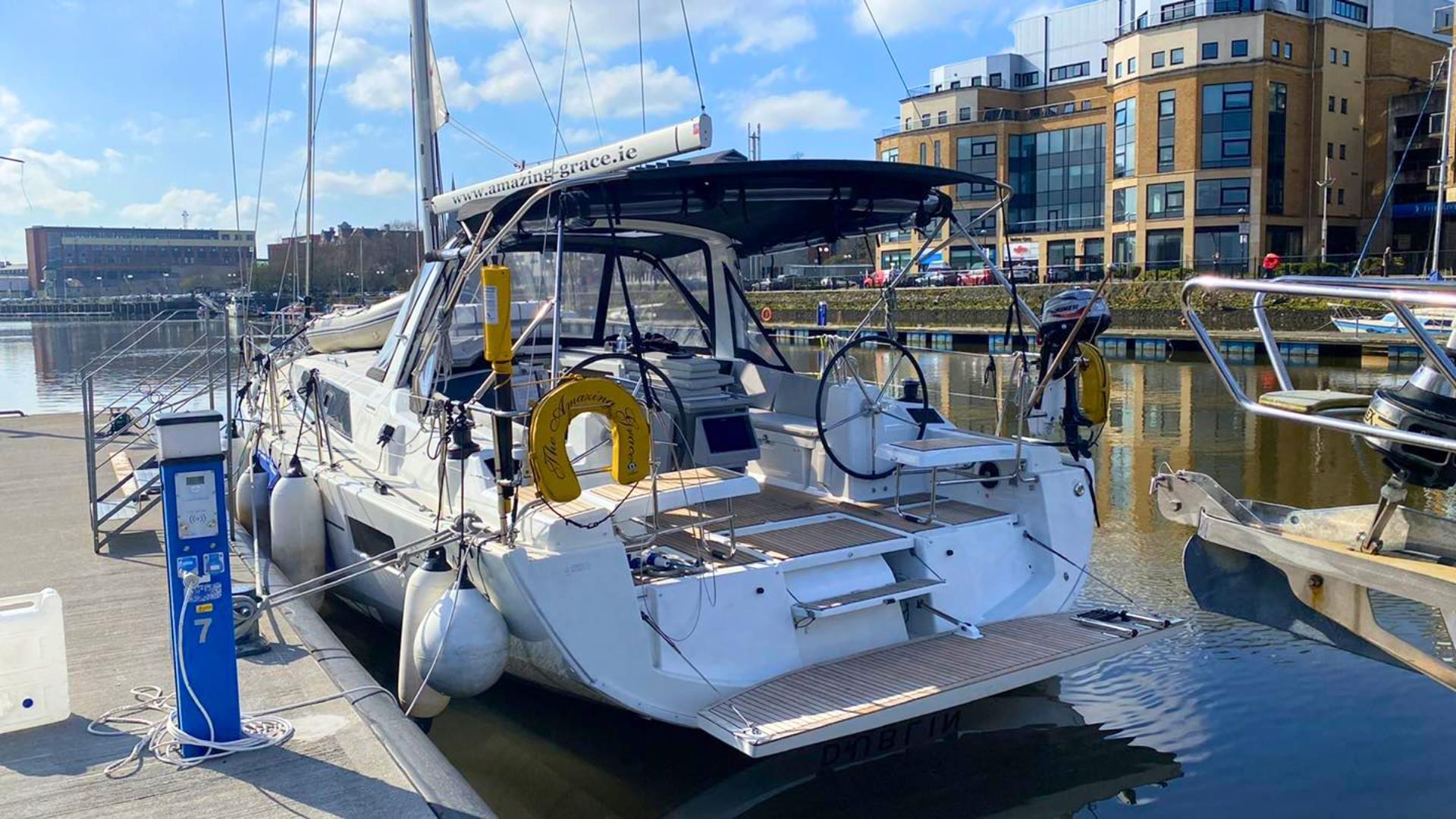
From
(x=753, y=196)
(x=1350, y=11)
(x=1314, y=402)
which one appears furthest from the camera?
(x=1350, y=11)

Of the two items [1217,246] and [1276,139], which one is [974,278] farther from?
[1276,139]

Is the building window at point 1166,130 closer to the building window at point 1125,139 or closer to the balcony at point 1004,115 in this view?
the building window at point 1125,139

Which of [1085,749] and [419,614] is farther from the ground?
[419,614]

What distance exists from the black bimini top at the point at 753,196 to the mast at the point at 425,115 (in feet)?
10.5

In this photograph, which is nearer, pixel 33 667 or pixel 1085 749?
pixel 33 667

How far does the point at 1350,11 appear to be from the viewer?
47.5m

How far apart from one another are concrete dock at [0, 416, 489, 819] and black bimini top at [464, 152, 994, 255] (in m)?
2.51

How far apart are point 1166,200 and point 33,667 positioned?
4823cm

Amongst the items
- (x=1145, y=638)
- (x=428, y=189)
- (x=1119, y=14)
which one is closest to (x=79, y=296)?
(x=1119, y=14)

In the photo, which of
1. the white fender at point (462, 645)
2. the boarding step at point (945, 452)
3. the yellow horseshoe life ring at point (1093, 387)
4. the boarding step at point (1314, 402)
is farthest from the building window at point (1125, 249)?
the white fender at point (462, 645)

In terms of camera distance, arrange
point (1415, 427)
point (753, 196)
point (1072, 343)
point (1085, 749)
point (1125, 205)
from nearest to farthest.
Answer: point (1415, 427) < point (1085, 749) < point (753, 196) < point (1072, 343) < point (1125, 205)

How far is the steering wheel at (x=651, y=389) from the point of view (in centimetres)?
557

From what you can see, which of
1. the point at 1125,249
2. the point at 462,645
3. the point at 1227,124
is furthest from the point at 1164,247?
the point at 462,645

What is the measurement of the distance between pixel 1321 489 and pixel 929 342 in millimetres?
26740
